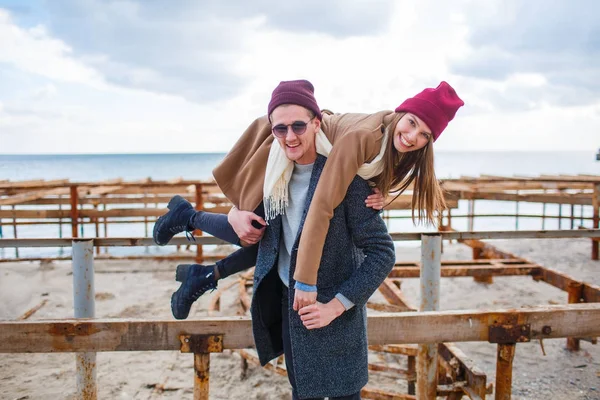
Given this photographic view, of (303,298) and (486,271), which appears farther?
(486,271)

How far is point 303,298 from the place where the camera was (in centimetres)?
149

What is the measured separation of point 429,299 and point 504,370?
105 centimetres

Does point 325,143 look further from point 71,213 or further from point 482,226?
point 482,226

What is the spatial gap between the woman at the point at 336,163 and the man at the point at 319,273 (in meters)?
0.04

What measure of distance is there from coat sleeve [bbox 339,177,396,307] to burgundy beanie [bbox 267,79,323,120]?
0.31 meters

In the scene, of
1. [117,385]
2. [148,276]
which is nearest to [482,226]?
[148,276]

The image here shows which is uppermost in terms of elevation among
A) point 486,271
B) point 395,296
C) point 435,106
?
point 435,106

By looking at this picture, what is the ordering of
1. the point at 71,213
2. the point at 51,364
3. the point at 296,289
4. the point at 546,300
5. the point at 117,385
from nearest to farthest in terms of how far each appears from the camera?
1. the point at 296,289
2. the point at 117,385
3. the point at 51,364
4. the point at 546,300
5. the point at 71,213

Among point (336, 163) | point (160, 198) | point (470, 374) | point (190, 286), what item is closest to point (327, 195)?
point (336, 163)

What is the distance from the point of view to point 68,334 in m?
1.85

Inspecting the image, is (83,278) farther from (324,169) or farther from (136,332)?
(324,169)

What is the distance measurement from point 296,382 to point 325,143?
0.89m

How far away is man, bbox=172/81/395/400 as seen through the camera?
59.9 inches

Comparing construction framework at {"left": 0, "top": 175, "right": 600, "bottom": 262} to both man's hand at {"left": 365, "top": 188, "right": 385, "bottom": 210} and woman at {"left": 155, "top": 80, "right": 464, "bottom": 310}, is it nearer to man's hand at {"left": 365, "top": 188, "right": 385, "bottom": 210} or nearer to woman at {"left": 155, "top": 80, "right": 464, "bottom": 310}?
woman at {"left": 155, "top": 80, "right": 464, "bottom": 310}
